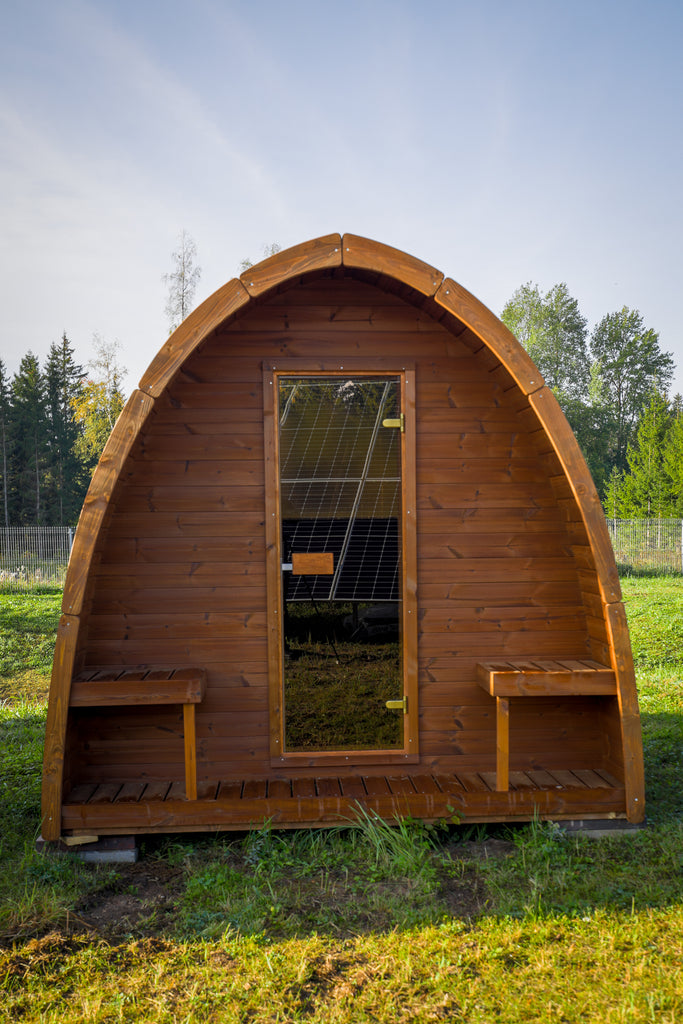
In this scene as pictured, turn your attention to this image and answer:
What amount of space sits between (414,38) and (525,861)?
633 cm

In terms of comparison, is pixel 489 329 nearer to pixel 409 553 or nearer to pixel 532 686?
pixel 409 553

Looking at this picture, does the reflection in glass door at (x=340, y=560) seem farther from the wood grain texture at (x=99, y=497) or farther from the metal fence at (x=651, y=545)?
the metal fence at (x=651, y=545)

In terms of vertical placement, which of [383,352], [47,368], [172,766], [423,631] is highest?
[47,368]

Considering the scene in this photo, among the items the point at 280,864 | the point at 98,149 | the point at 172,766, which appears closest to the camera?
the point at 280,864

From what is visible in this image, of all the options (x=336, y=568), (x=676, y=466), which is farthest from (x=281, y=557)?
(x=676, y=466)

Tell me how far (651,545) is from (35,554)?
16.0 meters

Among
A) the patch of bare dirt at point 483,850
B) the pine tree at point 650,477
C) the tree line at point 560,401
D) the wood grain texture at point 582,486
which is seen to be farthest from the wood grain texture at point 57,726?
the pine tree at point 650,477

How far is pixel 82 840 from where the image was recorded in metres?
3.35

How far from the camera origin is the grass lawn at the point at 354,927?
234cm

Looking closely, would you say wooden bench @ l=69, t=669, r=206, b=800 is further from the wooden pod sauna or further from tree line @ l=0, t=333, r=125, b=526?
tree line @ l=0, t=333, r=125, b=526

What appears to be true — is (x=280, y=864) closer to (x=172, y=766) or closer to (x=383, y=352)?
(x=172, y=766)

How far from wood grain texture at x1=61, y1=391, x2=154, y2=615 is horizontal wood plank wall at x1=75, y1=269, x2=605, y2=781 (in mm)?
490

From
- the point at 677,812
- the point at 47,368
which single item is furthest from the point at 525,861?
the point at 47,368

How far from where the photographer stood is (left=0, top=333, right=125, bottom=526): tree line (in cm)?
2670
